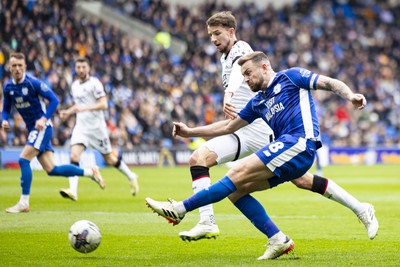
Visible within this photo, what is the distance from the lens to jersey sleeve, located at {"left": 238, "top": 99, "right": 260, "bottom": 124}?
8.84m

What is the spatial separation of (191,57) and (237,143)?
1105 inches

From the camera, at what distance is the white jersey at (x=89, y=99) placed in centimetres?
1702

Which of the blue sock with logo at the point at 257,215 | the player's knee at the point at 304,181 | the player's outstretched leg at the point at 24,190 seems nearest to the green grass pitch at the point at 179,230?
the player's outstretched leg at the point at 24,190

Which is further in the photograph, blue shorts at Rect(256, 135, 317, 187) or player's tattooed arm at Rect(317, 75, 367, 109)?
blue shorts at Rect(256, 135, 317, 187)

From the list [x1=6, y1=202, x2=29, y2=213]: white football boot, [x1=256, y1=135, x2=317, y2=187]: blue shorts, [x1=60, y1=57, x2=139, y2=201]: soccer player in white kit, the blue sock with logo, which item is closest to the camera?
[x1=256, y1=135, x2=317, y2=187]: blue shorts

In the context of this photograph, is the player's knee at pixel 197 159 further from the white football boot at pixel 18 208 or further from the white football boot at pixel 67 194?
the white football boot at pixel 67 194

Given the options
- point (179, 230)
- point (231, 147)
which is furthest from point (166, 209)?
point (179, 230)

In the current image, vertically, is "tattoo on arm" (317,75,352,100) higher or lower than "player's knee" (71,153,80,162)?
higher

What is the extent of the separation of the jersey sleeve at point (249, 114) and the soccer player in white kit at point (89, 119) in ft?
26.6

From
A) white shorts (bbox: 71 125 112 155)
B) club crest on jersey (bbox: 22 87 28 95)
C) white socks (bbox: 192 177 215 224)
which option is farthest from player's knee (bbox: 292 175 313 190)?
white shorts (bbox: 71 125 112 155)

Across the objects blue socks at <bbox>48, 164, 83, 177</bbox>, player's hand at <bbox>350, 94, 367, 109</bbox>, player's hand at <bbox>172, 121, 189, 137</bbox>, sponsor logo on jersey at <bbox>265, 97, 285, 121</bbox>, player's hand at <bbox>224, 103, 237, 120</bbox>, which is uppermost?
player's hand at <bbox>350, 94, 367, 109</bbox>

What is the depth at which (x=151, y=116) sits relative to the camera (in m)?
31.7

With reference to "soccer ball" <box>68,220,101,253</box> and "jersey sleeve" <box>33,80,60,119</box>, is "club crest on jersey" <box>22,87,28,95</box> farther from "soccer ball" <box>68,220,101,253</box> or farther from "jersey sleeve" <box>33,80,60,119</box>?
"soccer ball" <box>68,220,101,253</box>

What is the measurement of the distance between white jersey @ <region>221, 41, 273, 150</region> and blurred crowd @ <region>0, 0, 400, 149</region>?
17.8 m
